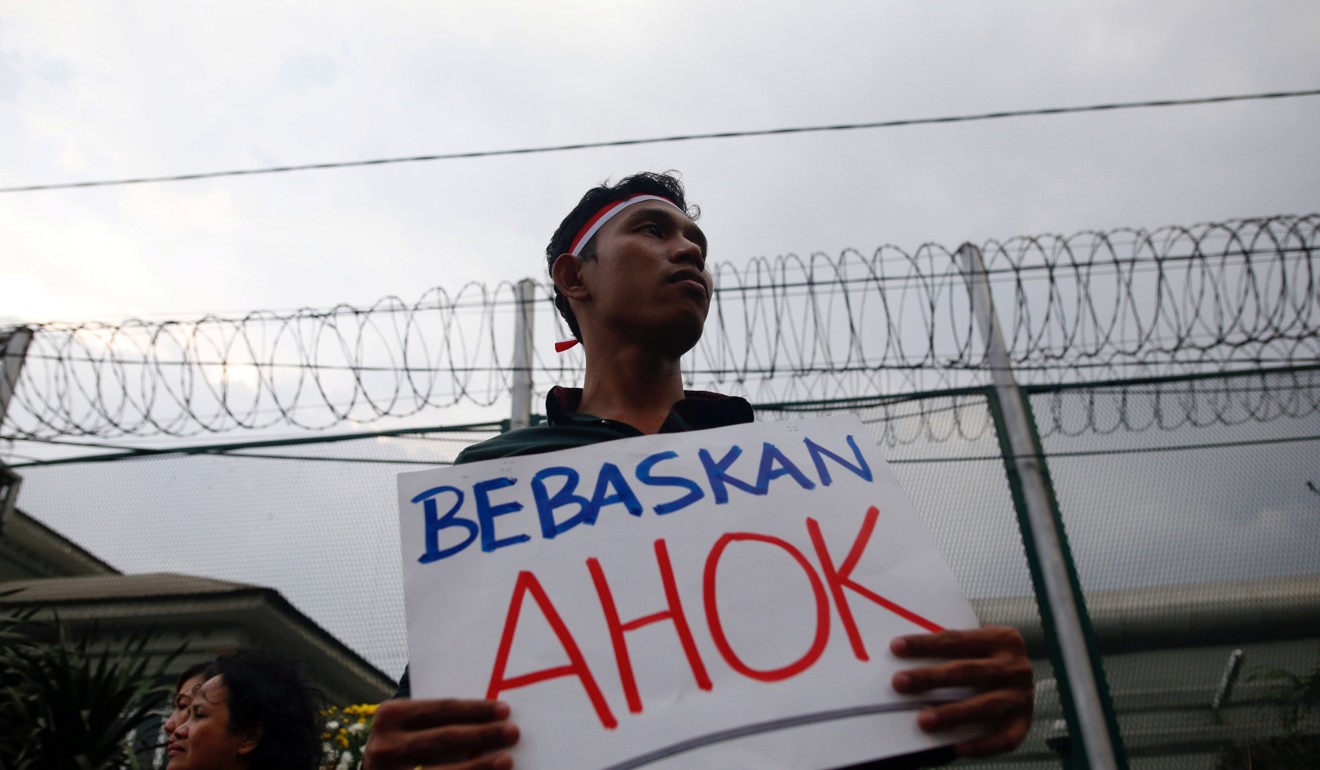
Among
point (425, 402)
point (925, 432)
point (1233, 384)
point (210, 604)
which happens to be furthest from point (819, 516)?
point (210, 604)

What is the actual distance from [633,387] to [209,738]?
225cm

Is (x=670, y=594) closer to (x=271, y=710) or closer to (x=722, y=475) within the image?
(x=722, y=475)

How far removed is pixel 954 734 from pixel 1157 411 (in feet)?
15.9

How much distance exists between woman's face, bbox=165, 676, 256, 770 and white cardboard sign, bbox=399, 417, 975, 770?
89.4 inches

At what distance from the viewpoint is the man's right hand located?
2.91 feet

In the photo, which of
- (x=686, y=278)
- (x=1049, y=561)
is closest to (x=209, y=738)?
(x=686, y=278)

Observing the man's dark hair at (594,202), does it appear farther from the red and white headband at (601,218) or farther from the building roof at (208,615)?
the building roof at (208,615)

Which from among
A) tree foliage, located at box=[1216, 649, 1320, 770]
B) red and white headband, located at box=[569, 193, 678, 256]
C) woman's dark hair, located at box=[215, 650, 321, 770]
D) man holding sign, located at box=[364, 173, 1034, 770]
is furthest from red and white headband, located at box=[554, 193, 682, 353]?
tree foliage, located at box=[1216, 649, 1320, 770]

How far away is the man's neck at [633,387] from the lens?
5.31 feet

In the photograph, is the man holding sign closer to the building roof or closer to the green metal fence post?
the building roof

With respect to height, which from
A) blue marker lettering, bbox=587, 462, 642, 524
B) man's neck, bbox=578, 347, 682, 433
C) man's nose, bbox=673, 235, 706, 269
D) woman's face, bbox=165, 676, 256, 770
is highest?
man's nose, bbox=673, 235, 706, 269

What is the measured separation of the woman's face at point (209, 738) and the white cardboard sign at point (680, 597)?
2.27m

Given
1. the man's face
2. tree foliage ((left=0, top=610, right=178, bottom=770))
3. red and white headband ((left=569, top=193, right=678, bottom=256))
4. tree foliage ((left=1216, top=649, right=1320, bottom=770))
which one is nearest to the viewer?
the man's face

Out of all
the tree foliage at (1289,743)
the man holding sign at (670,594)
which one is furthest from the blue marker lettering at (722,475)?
the tree foliage at (1289,743)
